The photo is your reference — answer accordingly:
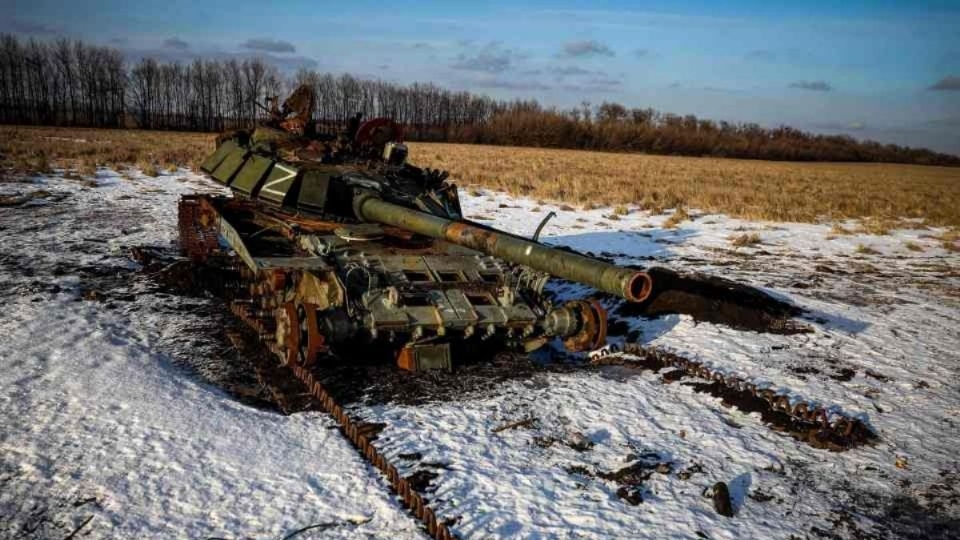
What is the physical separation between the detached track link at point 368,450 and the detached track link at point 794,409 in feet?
11.1

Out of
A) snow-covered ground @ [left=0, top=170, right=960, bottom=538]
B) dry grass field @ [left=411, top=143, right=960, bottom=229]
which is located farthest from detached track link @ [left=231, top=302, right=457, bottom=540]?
dry grass field @ [left=411, top=143, right=960, bottom=229]

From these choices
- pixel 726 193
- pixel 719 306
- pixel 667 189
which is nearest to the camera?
pixel 719 306

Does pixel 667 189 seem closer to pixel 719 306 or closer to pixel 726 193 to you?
pixel 726 193

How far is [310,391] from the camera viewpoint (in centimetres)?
671

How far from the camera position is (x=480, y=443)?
19.4 feet

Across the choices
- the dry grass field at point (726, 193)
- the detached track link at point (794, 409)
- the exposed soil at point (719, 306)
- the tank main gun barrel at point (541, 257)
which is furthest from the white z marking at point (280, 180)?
the dry grass field at point (726, 193)

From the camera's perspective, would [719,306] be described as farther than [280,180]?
Yes

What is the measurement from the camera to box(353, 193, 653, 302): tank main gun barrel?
5172 millimetres

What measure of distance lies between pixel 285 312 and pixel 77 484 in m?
2.33

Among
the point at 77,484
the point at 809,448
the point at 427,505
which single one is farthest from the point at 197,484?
the point at 809,448

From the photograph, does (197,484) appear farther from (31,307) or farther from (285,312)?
(31,307)

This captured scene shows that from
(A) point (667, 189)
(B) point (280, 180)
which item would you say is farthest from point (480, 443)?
(A) point (667, 189)

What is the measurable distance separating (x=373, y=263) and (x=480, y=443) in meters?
2.62

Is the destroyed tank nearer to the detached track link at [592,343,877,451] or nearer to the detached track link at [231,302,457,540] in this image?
the detached track link at [231,302,457,540]
